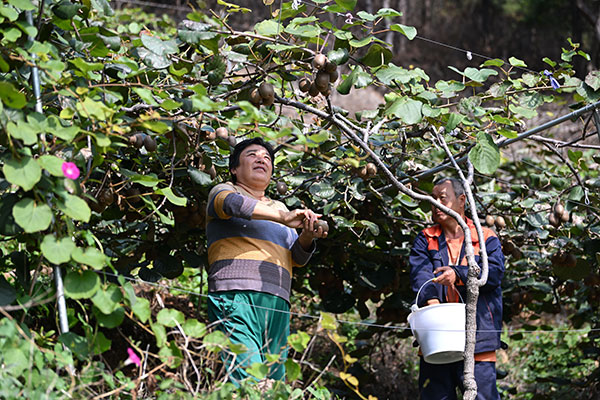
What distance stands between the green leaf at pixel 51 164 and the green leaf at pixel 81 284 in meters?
0.27

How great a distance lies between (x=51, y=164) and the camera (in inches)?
73.8

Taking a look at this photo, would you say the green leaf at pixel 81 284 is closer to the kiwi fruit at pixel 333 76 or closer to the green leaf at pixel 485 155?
the kiwi fruit at pixel 333 76

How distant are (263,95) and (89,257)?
3.04 ft

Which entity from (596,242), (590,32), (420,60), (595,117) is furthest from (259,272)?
(420,60)

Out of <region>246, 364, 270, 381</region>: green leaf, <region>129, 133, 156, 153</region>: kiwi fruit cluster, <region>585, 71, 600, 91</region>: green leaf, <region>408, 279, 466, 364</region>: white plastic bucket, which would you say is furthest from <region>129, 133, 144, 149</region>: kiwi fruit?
<region>585, 71, 600, 91</region>: green leaf

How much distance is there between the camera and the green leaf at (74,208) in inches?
73.5

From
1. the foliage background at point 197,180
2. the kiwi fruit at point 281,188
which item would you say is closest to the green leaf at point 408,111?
the foliage background at point 197,180

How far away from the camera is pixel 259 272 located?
253 cm

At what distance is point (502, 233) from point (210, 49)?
1869 millimetres

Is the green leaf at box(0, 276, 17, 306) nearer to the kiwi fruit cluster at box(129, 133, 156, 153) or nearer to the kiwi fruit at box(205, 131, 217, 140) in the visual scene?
the kiwi fruit cluster at box(129, 133, 156, 153)

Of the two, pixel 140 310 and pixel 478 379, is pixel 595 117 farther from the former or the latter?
pixel 140 310

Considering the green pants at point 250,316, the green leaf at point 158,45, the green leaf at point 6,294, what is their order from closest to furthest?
the green leaf at point 6,294 < the green leaf at point 158,45 < the green pants at point 250,316

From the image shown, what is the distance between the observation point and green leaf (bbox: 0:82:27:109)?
1.85 metres

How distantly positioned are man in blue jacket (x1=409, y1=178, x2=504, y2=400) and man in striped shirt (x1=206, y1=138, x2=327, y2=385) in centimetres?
54
